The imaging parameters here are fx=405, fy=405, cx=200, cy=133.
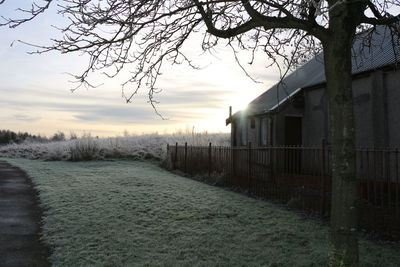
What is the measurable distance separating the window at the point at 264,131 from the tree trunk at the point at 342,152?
12811 mm

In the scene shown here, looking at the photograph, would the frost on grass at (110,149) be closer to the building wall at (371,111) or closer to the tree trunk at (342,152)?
the building wall at (371,111)

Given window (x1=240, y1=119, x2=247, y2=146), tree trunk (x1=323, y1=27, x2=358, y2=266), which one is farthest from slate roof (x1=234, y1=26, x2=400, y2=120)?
tree trunk (x1=323, y1=27, x2=358, y2=266)

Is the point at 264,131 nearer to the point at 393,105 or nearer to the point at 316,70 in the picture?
the point at 316,70

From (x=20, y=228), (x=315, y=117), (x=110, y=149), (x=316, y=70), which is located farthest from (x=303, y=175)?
(x=110, y=149)

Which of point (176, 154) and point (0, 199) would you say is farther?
point (176, 154)

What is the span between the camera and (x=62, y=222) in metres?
7.62

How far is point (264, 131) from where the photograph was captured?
17625 mm

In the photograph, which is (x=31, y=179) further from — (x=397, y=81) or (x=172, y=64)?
(x=397, y=81)

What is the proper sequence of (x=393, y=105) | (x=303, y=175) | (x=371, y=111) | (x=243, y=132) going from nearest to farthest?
(x=303, y=175) < (x=393, y=105) < (x=371, y=111) < (x=243, y=132)

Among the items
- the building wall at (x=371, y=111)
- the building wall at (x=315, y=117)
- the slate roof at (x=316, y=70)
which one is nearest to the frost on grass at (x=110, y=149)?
→ the slate roof at (x=316, y=70)

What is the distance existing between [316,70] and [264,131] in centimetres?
339

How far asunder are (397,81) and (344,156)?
8155 mm

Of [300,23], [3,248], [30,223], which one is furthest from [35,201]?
[300,23]

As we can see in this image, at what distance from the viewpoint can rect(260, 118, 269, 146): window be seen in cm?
1738
